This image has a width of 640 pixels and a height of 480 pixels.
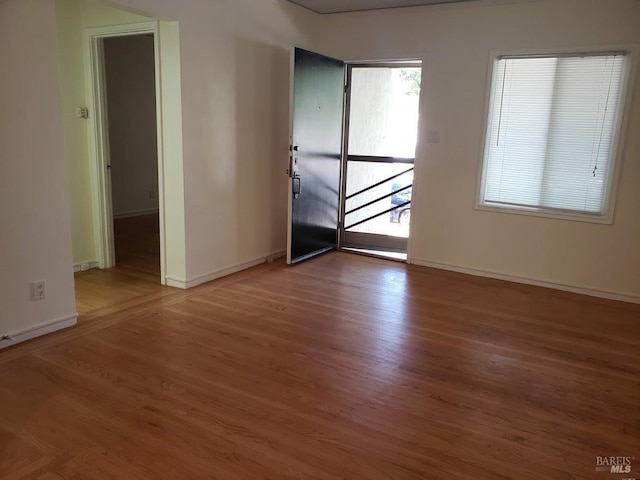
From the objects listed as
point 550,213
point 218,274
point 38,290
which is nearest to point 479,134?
point 550,213

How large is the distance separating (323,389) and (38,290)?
1.83 meters

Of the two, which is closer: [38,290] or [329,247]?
[38,290]

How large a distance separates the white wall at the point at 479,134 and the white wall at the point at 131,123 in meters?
3.06

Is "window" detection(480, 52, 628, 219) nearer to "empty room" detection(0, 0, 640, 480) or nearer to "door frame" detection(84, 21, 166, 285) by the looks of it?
"empty room" detection(0, 0, 640, 480)

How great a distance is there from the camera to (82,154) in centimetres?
431

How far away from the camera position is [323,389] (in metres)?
2.54

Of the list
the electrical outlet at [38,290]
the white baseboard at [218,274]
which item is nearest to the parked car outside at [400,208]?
the white baseboard at [218,274]

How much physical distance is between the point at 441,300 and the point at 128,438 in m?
2.66

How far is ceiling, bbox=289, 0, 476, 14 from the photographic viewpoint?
15.0ft

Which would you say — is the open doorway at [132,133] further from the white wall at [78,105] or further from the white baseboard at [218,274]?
the white baseboard at [218,274]

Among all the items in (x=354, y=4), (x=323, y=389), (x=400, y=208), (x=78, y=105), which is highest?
(x=354, y=4)

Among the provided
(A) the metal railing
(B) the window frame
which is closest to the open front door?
(A) the metal railing

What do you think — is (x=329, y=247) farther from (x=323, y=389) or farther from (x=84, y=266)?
(x=323, y=389)

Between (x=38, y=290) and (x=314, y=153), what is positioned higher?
(x=314, y=153)
